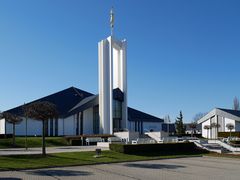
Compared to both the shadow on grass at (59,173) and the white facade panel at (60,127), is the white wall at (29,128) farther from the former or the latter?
the shadow on grass at (59,173)

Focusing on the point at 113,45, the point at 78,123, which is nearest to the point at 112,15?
the point at 113,45

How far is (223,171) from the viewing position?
18375mm

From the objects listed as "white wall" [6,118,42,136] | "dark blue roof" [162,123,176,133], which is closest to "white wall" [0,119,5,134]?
"white wall" [6,118,42,136]

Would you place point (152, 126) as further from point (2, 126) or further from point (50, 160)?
point (50, 160)

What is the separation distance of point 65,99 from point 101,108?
32.6 ft

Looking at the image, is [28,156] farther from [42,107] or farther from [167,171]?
[167,171]

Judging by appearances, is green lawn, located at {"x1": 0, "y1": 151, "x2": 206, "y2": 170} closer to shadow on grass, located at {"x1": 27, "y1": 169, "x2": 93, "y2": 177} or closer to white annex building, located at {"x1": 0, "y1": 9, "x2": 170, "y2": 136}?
shadow on grass, located at {"x1": 27, "y1": 169, "x2": 93, "y2": 177}

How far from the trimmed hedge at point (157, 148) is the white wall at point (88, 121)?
27.2 meters

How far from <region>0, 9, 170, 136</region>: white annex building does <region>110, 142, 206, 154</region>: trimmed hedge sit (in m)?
21.8

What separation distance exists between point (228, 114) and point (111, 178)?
176 ft

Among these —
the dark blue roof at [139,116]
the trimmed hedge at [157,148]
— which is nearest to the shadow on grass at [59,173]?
the trimmed hedge at [157,148]

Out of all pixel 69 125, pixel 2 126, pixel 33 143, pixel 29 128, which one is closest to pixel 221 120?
pixel 69 125

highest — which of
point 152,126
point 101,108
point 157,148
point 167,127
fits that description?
point 101,108

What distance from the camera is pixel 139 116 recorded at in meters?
65.6
